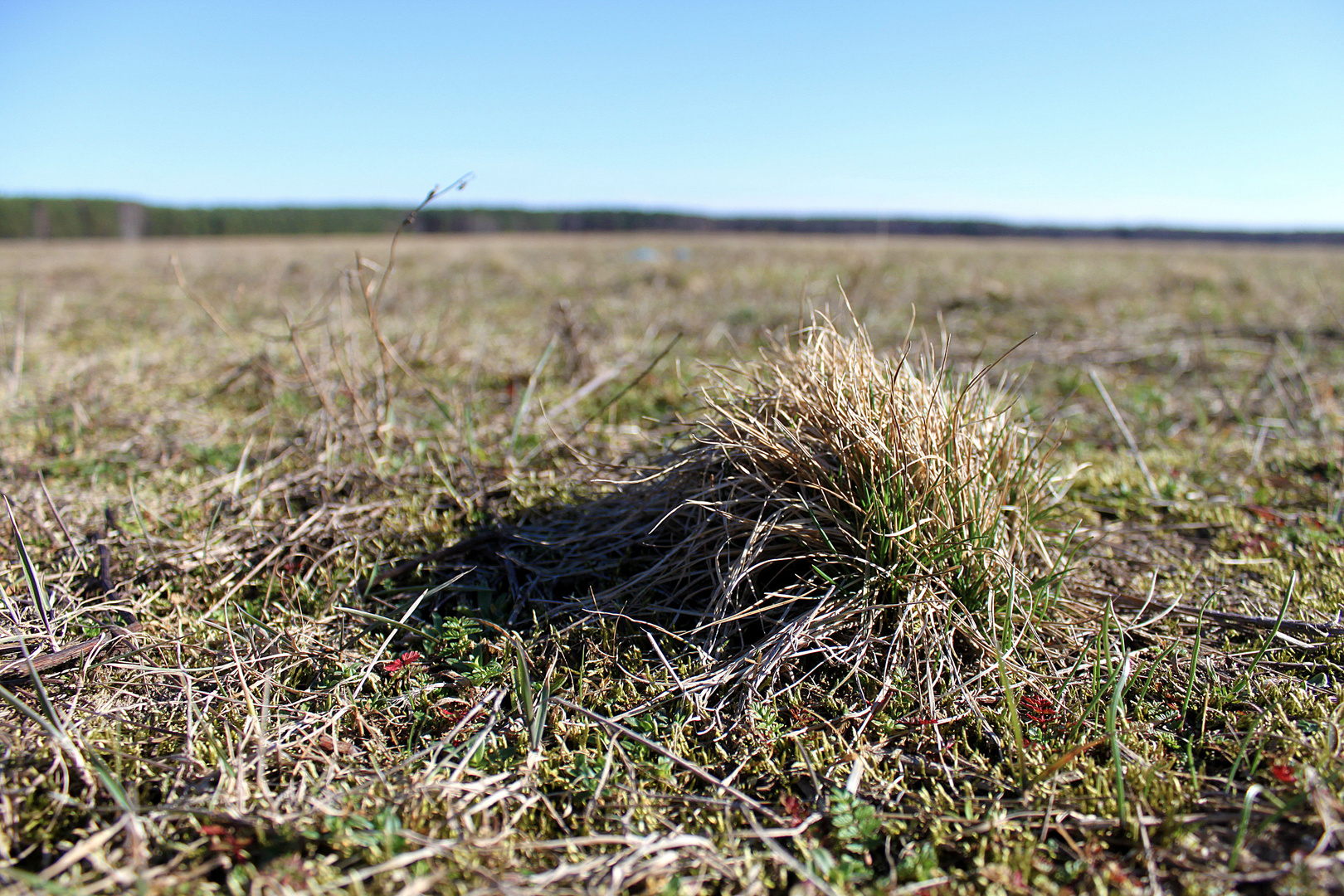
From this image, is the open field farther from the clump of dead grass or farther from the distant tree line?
the distant tree line

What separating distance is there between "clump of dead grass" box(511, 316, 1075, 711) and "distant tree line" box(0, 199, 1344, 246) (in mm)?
33893

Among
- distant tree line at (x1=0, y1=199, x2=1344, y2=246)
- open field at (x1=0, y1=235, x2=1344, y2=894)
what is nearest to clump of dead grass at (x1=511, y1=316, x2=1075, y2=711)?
open field at (x1=0, y1=235, x2=1344, y2=894)

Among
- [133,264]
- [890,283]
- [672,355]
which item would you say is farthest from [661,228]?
[672,355]

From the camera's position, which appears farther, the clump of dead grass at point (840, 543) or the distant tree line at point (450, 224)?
the distant tree line at point (450, 224)

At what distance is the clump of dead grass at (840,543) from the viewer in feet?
5.97

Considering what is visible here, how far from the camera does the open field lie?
1.34 metres

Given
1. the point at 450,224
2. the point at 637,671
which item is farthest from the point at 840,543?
the point at 450,224

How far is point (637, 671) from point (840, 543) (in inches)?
25.6

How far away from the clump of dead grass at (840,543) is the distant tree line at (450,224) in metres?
33.9

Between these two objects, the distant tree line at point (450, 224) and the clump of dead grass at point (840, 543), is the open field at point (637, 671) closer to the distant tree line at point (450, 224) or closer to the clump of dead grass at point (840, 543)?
the clump of dead grass at point (840, 543)

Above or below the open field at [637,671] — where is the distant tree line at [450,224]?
above

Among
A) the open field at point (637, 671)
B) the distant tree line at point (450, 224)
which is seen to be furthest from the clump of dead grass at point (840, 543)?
the distant tree line at point (450, 224)

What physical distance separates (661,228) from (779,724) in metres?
52.8

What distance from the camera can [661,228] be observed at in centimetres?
5181
